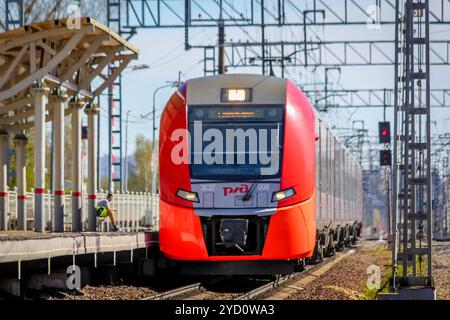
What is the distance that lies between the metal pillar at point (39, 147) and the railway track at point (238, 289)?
407cm

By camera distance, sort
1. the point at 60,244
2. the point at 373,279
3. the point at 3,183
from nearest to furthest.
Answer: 1. the point at 60,244
2. the point at 373,279
3. the point at 3,183

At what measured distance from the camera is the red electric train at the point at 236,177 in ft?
59.5

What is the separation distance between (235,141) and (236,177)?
640 mm

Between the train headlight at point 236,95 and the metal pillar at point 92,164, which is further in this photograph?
the metal pillar at point 92,164

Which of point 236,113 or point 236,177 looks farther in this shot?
point 236,113

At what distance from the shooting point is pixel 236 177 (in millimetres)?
18203

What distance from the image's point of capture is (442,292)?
70.3 feet

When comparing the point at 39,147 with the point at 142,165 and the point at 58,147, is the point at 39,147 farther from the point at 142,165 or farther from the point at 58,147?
the point at 142,165

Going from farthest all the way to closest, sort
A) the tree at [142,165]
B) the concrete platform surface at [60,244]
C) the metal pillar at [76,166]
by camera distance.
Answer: the tree at [142,165] < the metal pillar at [76,166] < the concrete platform surface at [60,244]

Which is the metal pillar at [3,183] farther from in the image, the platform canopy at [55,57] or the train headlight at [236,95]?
the train headlight at [236,95]

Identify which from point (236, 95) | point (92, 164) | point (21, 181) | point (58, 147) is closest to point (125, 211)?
point (21, 181)

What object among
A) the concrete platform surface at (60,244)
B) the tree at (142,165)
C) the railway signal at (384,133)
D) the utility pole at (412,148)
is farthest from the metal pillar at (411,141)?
the tree at (142,165)

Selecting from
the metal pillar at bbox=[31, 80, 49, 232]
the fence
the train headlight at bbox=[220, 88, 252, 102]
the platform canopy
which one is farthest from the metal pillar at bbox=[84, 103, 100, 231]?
the train headlight at bbox=[220, 88, 252, 102]
